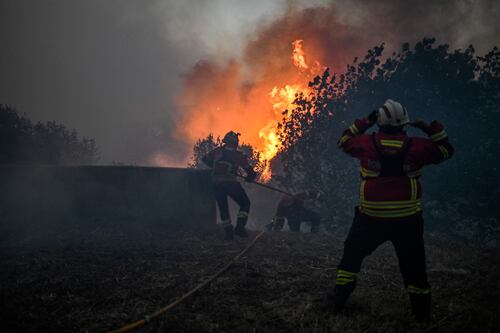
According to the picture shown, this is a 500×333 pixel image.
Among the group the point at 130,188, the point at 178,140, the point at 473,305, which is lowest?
the point at 473,305

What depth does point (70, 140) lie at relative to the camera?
33.2m

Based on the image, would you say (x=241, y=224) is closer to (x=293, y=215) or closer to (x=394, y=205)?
(x=293, y=215)

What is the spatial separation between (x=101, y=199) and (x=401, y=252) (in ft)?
25.3

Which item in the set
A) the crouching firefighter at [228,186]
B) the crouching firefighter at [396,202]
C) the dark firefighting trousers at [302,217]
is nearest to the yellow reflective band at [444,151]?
the crouching firefighter at [396,202]

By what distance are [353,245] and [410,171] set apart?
0.93 meters

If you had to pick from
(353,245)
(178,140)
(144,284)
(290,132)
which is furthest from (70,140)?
(178,140)

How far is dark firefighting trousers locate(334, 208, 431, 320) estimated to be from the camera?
3006 millimetres

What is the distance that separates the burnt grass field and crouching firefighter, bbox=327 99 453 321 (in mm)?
337

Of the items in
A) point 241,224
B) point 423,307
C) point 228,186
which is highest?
point 228,186

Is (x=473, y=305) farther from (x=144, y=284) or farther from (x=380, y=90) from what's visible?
(x=380, y=90)

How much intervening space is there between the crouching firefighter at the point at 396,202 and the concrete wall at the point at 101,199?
635 centimetres

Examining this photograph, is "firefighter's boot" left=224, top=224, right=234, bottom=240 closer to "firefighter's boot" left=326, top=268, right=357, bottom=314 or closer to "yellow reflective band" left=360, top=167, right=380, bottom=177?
"firefighter's boot" left=326, top=268, right=357, bottom=314

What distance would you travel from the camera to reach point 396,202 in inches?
120

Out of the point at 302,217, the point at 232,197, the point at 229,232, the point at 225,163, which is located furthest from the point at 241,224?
the point at 302,217
